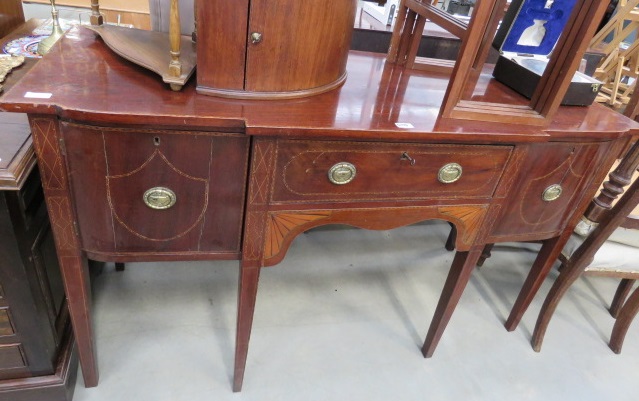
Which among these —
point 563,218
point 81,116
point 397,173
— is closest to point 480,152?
point 397,173

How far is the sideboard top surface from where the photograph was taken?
82 cm

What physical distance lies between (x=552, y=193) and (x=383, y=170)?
1.75 ft

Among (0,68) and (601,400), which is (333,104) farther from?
(601,400)

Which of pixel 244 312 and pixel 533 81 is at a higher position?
pixel 533 81

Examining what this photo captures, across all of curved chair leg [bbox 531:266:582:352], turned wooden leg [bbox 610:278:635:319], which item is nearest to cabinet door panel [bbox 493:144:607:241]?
curved chair leg [bbox 531:266:582:352]

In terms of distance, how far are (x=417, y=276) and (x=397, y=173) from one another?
0.94 m

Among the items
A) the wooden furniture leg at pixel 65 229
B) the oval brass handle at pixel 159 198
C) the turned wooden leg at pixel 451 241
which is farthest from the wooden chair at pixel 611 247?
the wooden furniture leg at pixel 65 229

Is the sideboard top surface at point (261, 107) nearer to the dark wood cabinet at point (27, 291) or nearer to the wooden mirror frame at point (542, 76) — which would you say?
the wooden mirror frame at point (542, 76)

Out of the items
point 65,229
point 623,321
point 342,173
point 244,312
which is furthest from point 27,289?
point 623,321

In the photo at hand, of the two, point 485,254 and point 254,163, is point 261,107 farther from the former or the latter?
point 485,254

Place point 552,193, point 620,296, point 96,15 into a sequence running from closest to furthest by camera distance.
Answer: point 96,15 → point 552,193 → point 620,296

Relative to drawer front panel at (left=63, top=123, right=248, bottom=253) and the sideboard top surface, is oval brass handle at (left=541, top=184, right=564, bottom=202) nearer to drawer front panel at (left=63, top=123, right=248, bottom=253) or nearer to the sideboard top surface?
the sideboard top surface

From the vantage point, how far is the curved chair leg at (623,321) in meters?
1.56

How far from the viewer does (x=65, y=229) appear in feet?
3.06
